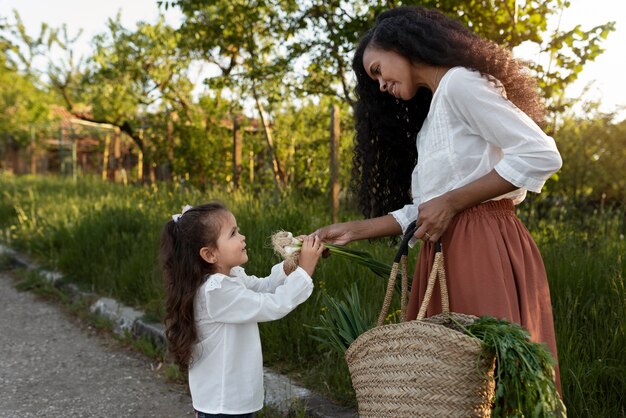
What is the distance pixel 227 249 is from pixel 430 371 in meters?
1.10

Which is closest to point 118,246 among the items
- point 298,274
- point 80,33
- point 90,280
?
point 90,280

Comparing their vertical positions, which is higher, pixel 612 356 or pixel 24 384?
pixel 612 356

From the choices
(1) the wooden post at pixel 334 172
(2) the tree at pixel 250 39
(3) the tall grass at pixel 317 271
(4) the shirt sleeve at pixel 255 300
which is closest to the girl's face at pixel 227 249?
(4) the shirt sleeve at pixel 255 300

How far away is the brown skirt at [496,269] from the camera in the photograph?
2119 millimetres

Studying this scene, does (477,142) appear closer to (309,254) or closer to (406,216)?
(406,216)

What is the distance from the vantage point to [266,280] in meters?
2.95

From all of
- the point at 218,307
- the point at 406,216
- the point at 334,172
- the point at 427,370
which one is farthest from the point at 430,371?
the point at 334,172

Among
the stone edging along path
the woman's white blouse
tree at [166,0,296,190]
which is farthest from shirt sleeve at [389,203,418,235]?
tree at [166,0,296,190]

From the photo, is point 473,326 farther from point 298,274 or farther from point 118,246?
point 118,246

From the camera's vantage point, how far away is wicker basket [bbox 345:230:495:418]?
187cm

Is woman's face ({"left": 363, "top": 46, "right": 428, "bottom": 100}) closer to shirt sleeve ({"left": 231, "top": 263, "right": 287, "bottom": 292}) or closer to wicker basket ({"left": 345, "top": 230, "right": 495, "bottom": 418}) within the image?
wicker basket ({"left": 345, "top": 230, "right": 495, "bottom": 418})

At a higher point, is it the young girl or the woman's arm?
the woman's arm

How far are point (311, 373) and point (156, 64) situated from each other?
13664mm

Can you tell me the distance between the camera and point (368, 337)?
2.10 meters
